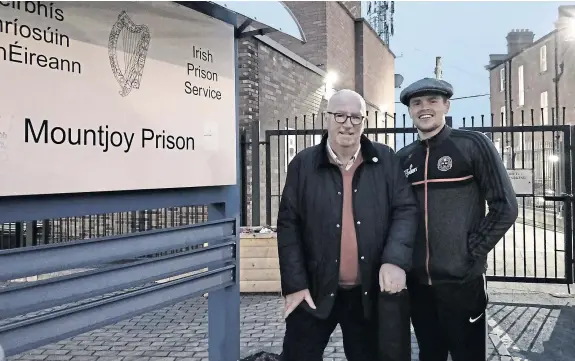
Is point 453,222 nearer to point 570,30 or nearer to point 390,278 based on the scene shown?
point 390,278

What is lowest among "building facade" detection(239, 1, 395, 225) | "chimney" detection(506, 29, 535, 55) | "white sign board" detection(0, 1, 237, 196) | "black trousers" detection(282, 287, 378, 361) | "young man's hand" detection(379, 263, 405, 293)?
"black trousers" detection(282, 287, 378, 361)

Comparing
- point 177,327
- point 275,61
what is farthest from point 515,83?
point 177,327

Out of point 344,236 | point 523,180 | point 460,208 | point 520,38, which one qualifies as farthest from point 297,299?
point 520,38

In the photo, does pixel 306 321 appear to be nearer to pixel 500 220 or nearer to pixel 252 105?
pixel 500 220

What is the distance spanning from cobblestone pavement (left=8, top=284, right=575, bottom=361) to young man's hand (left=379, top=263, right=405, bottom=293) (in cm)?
180

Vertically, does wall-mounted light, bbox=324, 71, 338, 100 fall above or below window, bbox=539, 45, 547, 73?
below

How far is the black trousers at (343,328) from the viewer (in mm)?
2678

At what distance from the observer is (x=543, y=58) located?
25.1 metres

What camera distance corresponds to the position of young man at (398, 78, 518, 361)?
9.09ft

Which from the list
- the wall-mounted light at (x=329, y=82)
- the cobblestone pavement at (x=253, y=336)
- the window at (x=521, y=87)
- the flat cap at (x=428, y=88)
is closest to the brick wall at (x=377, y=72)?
the wall-mounted light at (x=329, y=82)

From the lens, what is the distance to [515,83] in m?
29.8

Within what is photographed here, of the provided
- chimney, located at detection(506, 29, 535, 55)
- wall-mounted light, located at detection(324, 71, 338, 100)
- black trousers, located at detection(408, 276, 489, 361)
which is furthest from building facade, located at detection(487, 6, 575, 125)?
black trousers, located at detection(408, 276, 489, 361)

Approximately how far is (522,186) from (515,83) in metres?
26.5

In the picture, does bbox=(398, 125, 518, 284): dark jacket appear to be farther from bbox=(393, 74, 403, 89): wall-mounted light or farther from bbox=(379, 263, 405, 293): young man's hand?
bbox=(393, 74, 403, 89): wall-mounted light
